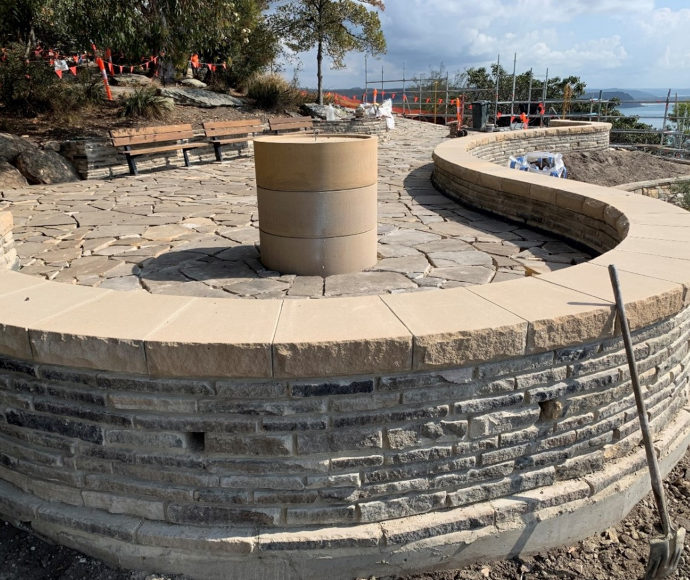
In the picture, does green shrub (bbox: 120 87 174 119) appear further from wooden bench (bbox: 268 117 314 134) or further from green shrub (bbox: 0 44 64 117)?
wooden bench (bbox: 268 117 314 134)

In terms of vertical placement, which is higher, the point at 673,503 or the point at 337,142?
the point at 337,142

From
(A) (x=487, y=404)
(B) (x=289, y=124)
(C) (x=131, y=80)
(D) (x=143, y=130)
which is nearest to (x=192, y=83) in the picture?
(C) (x=131, y=80)

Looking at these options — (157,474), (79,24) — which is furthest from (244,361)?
(79,24)

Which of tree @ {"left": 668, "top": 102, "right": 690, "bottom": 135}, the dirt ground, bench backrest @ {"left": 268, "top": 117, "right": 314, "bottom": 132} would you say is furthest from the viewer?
tree @ {"left": 668, "top": 102, "right": 690, "bottom": 135}

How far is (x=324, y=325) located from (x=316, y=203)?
1992mm

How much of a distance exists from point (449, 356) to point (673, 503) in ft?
6.03

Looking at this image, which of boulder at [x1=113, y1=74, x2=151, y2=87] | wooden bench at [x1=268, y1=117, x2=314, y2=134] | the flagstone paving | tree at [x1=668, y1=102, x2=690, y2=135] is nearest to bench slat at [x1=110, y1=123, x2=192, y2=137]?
the flagstone paving

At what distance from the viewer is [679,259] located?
3.42m

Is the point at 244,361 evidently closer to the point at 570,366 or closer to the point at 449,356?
the point at 449,356

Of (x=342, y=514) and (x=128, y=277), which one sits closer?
(x=342, y=514)

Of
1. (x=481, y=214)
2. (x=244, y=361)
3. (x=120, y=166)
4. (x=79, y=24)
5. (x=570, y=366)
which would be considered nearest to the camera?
(x=244, y=361)

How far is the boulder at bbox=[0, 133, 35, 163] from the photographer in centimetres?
915

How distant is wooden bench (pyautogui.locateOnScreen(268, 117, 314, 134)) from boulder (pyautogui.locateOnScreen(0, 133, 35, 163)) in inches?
210

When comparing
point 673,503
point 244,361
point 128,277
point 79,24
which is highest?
point 79,24
